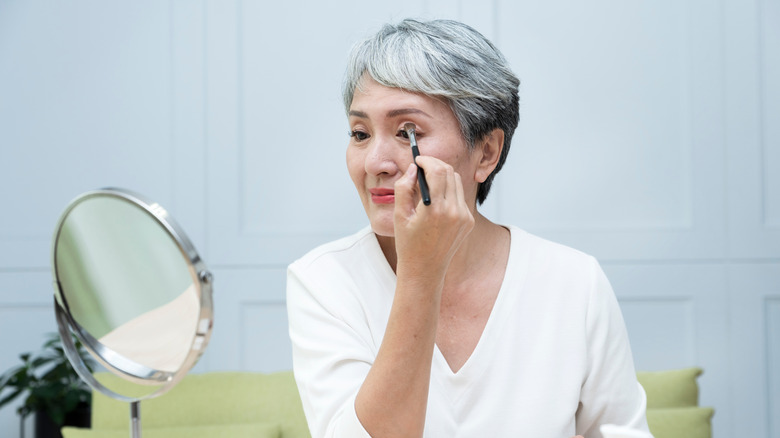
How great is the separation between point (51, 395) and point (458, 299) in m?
1.39

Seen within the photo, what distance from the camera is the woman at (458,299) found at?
121 centimetres

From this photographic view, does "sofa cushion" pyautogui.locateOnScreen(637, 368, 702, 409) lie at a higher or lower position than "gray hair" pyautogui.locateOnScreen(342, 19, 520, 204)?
lower

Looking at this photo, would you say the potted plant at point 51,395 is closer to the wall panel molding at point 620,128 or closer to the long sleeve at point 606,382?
the wall panel molding at point 620,128

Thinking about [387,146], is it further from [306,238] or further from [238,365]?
[238,365]

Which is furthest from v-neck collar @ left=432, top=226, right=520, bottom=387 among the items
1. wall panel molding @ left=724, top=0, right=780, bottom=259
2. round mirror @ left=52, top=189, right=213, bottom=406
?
wall panel molding @ left=724, top=0, right=780, bottom=259

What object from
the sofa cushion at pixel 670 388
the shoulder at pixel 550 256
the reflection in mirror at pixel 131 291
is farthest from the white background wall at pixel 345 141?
the reflection in mirror at pixel 131 291

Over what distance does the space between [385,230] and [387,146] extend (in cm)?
13

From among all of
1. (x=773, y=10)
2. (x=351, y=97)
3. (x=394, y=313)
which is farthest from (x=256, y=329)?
(x=773, y=10)

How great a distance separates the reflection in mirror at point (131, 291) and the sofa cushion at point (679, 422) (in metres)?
1.45

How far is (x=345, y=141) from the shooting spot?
2453 millimetres

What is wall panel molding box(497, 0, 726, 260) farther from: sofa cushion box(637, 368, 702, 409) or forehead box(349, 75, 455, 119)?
forehead box(349, 75, 455, 119)

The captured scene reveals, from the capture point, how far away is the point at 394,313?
3.42 ft

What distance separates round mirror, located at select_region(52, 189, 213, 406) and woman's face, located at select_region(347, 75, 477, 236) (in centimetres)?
52

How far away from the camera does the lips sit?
1.22 m
